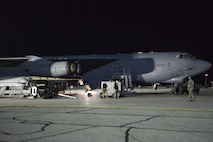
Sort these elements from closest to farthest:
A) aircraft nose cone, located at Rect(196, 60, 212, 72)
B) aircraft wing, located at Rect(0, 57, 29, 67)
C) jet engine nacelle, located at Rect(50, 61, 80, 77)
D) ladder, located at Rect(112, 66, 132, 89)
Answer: aircraft wing, located at Rect(0, 57, 29, 67) → jet engine nacelle, located at Rect(50, 61, 80, 77) → aircraft nose cone, located at Rect(196, 60, 212, 72) → ladder, located at Rect(112, 66, 132, 89)

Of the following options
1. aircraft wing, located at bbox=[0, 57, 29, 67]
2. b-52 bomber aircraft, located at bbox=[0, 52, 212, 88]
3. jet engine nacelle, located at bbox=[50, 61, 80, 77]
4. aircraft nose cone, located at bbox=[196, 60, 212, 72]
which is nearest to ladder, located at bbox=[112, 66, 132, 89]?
b-52 bomber aircraft, located at bbox=[0, 52, 212, 88]

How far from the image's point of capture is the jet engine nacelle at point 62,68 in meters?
25.1

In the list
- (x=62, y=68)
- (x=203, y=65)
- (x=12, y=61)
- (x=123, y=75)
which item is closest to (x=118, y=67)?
(x=123, y=75)

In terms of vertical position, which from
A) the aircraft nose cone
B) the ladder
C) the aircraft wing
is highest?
the aircraft wing

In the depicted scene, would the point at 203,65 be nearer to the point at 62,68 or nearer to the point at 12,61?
the point at 62,68

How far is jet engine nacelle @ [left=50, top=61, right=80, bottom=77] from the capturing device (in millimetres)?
25125

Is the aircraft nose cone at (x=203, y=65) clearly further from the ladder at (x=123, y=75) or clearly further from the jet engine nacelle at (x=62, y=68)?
the jet engine nacelle at (x=62, y=68)

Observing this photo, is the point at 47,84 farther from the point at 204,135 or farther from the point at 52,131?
the point at 204,135

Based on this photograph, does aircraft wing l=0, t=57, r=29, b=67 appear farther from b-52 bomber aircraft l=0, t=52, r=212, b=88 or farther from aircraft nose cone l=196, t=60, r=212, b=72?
aircraft nose cone l=196, t=60, r=212, b=72

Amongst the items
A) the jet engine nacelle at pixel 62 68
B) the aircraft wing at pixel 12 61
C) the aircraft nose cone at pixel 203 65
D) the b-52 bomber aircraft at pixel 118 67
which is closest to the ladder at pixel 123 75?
the b-52 bomber aircraft at pixel 118 67

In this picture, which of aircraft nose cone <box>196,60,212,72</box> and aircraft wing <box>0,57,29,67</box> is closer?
aircraft wing <box>0,57,29,67</box>

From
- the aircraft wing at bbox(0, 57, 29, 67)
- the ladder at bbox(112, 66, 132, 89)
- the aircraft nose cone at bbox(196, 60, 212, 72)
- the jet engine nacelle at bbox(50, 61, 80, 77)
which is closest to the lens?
the aircraft wing at bbox(0, 57, 29, 67)

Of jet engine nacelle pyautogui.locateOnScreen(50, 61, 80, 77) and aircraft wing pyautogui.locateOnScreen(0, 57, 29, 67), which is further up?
aircraft wing pyautogui.locateOnScreen(0, 57, 29, 67)

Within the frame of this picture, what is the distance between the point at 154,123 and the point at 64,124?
2.85 meters
